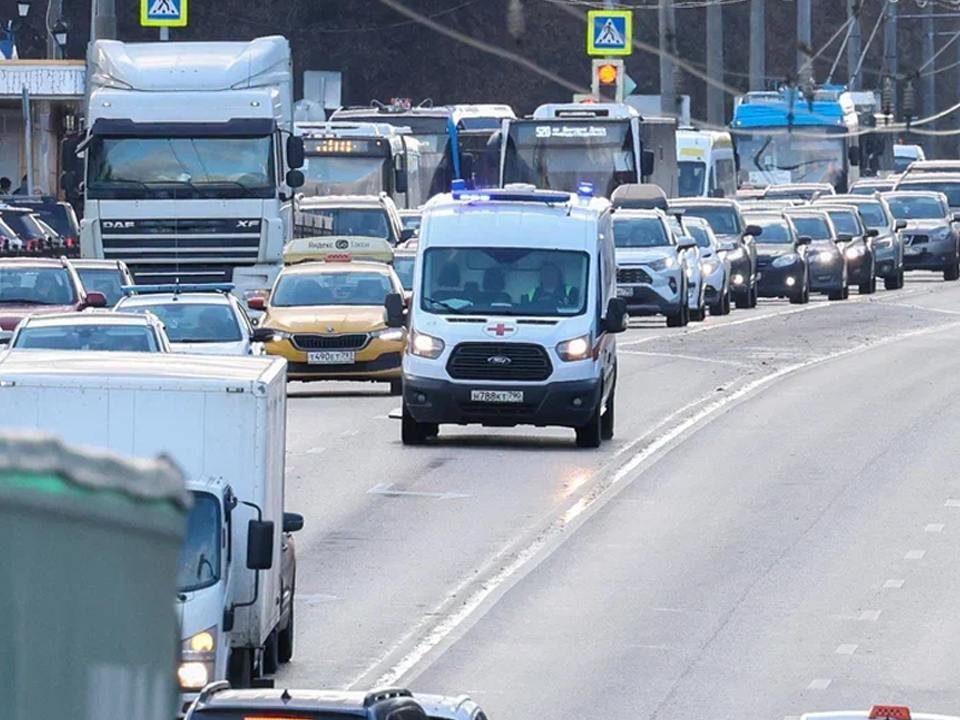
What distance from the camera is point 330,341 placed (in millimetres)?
28641

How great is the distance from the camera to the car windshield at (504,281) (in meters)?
24.5

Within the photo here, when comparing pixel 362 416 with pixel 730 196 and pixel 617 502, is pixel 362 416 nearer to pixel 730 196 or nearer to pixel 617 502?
pixel 617 502

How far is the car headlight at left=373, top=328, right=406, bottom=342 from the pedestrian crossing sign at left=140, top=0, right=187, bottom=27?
18431mm

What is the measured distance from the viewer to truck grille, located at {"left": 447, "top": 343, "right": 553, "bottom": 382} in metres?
24.1

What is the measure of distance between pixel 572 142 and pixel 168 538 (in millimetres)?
49167

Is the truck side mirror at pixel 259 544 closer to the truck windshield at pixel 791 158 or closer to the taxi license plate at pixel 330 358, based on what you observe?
the taxi license plate at pixel 330 358

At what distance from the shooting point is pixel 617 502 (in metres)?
21.2

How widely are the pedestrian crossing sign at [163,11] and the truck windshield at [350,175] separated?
4227 mm

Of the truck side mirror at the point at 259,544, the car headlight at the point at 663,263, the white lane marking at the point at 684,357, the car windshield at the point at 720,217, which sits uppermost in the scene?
the car windshield at the point at 720,217

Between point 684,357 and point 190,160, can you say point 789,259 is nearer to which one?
point 684,357

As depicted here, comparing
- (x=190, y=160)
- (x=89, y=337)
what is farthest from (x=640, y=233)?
(x=89, y=337)

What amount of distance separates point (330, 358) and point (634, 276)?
13.2m

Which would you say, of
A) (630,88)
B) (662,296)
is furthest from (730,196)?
(662,296)

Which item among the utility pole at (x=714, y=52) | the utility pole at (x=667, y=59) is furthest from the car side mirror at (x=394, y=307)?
the utility pole at (x=714, y=52)
